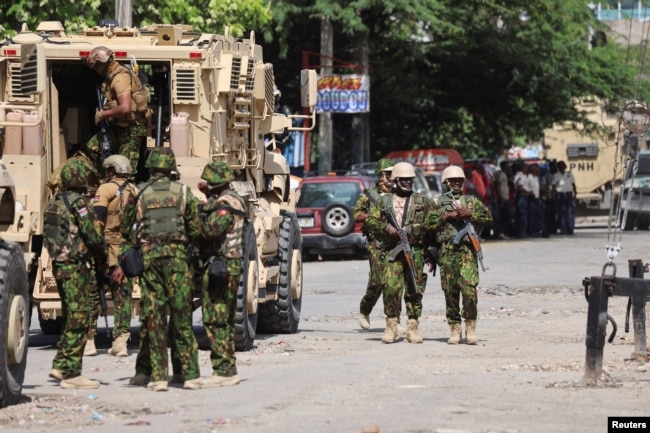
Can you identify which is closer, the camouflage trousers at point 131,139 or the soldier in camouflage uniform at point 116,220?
the soldier in camouflage uniform at point 116,220

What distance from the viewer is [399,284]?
15539mm

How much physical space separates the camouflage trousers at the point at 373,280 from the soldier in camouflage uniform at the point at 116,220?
2.86 metres

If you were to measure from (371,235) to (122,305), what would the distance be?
2.89m

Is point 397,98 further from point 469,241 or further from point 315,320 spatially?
point 469,241

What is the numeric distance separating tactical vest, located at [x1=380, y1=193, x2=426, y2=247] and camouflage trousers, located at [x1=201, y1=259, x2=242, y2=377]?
3662 millimetres

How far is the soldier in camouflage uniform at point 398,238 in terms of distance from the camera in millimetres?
15531

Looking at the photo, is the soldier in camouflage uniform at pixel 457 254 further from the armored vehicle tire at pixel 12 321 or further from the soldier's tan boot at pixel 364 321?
the armored vehicle tire at pixel 12 321

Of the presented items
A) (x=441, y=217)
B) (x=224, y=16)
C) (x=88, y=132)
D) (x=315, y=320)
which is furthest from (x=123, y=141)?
(x=224, y=16)

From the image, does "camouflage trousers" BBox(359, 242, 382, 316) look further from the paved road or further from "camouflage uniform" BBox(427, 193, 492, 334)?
"camouflage uniform" BBox(427, 193, 492, 334)

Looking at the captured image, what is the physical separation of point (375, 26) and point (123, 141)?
24745 millimetres

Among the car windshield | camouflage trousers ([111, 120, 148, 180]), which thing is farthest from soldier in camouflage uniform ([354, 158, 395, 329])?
the car windshield

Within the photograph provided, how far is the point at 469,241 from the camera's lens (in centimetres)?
1558

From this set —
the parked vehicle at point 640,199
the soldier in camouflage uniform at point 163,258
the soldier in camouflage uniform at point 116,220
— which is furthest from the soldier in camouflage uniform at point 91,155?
the parked vehicle at point 640,199

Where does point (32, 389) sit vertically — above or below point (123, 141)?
below
